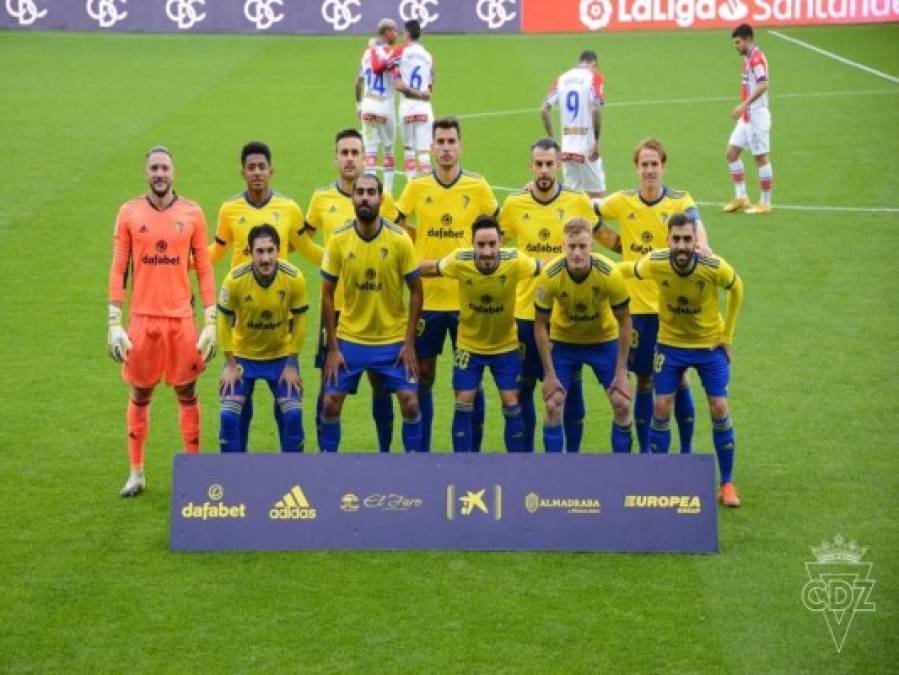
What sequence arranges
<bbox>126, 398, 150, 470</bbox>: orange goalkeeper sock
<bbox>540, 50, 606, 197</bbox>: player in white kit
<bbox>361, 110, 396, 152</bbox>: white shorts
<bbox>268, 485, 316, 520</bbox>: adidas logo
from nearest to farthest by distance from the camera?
<bbox>268, 485, 316, 520</bbox>: adidas logo, <bbox>126, 398, 150, 470</bbox>: orange goalkeeper sock, <bbox>540, 50, 606, 197</bbox>: player in white kit, <bbox>361, 110, 396, 152</bbox>: white shorts

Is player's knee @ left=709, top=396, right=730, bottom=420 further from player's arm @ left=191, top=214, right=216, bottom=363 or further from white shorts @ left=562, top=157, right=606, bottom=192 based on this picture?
white shorts @ left=562, top=157, right=606, bottom=192

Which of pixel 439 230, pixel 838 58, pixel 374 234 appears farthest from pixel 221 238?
pixel 838 58

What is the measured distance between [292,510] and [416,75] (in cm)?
1299

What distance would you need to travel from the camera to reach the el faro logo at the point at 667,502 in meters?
10.2

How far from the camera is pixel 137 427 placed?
1138 centimetres

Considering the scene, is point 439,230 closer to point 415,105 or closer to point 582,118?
point 582,118

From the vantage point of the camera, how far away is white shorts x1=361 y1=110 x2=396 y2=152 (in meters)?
22.6

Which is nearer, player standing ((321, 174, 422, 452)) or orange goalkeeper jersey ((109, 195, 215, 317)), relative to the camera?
player standing ((321, 174, 422, 452))

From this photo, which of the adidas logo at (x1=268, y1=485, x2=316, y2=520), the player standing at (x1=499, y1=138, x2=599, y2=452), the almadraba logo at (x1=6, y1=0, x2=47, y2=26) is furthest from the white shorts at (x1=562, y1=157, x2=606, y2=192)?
the almadraba logo at (x1=6, y1=0, x2=47, y2=26)

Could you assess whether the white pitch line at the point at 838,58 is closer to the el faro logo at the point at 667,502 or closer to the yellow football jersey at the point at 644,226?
the yellow football jersey at the point at 644,226

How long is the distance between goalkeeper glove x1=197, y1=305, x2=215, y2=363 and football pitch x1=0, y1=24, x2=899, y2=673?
3.77ft

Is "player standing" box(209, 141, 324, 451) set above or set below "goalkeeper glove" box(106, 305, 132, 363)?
above

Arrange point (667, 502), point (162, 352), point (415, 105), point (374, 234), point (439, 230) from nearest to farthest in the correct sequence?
point (667, 502), point (374, 234), point (162, 352), point (439, 230), point (415, 105)

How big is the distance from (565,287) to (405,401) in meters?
1.35
